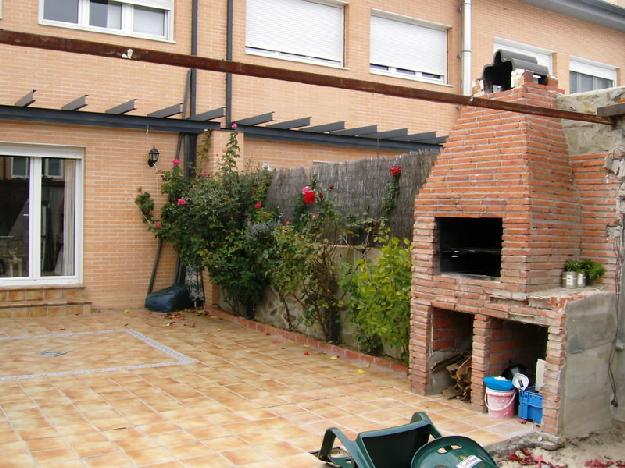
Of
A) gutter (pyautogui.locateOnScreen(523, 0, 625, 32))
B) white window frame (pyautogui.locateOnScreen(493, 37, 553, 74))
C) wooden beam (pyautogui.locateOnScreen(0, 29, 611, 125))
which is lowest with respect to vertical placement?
wooden beam (pyautogui.locateOnScreen(0, 29, 611, 125))

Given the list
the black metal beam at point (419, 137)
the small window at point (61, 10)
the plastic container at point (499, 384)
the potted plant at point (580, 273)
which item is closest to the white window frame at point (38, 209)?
the small window at point (61, 10)

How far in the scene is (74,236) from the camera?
36.1 ft

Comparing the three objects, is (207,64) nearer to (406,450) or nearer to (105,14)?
(406,450)

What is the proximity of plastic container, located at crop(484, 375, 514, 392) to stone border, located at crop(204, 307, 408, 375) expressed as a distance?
151 cm

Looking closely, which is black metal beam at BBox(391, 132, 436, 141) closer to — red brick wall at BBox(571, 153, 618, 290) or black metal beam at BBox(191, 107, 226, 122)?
black metal beam at BBox(191, 107, 226, 122)

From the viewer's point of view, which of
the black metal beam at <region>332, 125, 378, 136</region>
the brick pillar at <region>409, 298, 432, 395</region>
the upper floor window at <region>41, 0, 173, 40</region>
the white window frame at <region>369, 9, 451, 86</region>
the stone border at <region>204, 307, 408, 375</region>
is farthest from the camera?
the white window frame at <region>369, 9, 451, 86</region>

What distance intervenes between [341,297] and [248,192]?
2.83 metres

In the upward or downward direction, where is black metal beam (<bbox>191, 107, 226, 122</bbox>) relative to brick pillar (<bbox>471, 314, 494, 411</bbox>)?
upward

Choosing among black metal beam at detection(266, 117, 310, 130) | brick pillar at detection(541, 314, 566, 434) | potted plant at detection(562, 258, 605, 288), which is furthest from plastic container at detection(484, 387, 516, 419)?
black metal beam at detection(266, 117, 310, 130)

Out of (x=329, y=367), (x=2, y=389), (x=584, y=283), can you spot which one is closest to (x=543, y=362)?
(x=584, y=283)

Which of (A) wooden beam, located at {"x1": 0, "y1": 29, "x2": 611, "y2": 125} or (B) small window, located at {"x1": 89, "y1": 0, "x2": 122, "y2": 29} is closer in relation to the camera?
(A) wooden beam, located at {"x1": 0, "y1": 29, "x2": 611, "y2": 125}

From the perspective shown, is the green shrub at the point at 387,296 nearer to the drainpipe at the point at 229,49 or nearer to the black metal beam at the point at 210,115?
the black metal beam at the point at 210,115

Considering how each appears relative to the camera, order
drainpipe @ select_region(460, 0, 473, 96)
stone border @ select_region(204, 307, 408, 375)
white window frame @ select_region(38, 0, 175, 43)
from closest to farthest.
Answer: stone border @ select_region(204, 307, 408, 375)
white window frame @ select_region(38, 0, 175, 43)
drainpipe @ select_region(460, 0, 473, 96)

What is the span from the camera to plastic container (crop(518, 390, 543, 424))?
5.52m
